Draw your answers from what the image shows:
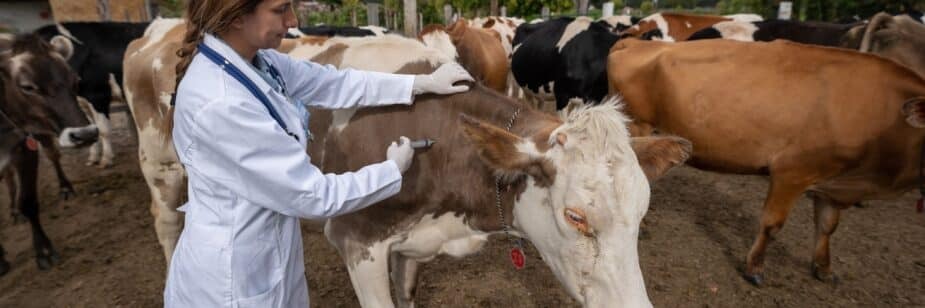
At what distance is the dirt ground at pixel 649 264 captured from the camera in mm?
3496

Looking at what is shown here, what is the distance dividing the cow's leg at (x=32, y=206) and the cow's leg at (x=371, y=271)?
3.26 meters

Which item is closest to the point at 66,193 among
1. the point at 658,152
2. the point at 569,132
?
the point at 569,132

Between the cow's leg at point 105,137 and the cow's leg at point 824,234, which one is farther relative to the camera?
the cow's leg at point 105,137

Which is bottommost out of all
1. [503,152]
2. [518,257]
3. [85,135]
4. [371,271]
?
[371,271]

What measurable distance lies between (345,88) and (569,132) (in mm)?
940

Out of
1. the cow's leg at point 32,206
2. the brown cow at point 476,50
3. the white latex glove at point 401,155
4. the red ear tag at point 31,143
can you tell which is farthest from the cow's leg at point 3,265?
the brown cow at point 476,50

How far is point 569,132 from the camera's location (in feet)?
5.27

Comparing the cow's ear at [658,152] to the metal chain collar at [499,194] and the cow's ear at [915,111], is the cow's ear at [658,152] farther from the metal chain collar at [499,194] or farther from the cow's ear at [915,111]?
the cow's ear at [915,111]

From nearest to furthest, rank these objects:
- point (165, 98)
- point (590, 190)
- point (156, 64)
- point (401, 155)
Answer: point (590, 190) < point (401, 155) < point (165, 98) < point (156, 64)

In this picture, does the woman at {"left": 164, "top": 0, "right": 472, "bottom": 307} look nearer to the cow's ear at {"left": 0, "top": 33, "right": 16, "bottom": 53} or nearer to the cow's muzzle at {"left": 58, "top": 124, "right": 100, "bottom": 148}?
the cow's muzzle at {"left": 58, "top": 124, "right": 100, "bottom": 148}

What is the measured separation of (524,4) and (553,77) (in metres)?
14.1

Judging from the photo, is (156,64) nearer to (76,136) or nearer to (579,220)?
(76,136)

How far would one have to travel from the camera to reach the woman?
48.7 inches

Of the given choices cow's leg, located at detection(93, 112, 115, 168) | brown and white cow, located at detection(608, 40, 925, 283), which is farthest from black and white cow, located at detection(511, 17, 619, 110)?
cow's leg, located at detection(93, 112, 115, 168)
